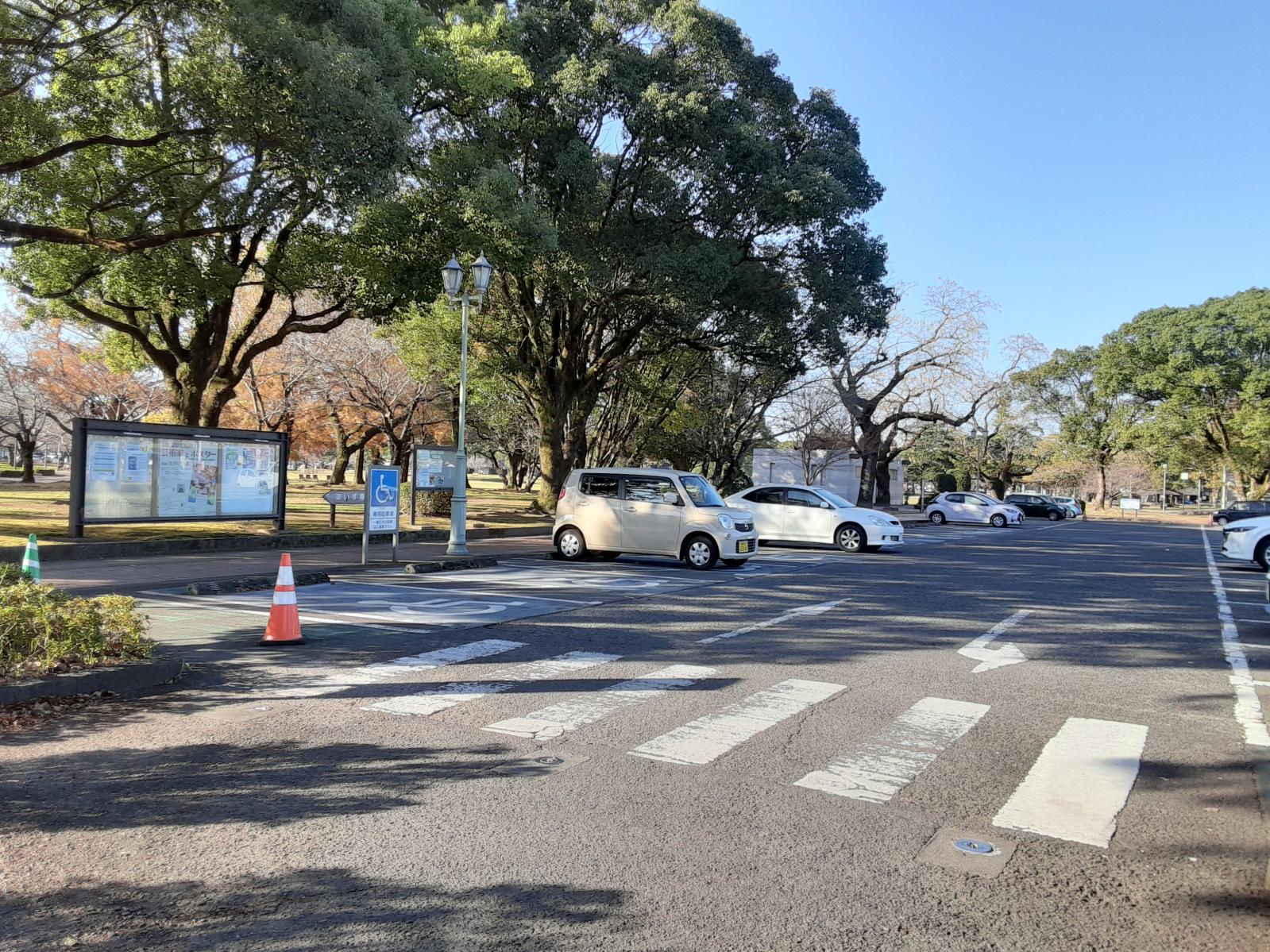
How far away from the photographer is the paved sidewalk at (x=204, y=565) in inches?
473

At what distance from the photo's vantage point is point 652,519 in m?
16.4

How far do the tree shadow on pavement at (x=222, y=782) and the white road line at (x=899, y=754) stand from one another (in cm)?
190

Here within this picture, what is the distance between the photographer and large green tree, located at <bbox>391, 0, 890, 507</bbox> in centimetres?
2080

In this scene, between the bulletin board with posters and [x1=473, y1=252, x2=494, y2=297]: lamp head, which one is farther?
[x1=473, y1=252, x2=494, y2=297]: lamp head

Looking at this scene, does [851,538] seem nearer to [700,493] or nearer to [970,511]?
[700,493]

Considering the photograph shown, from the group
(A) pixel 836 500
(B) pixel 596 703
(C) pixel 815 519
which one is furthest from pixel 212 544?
(A) pixel 836 500

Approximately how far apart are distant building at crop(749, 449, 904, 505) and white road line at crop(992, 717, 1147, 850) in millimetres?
40763

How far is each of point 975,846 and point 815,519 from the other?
59.6 ft

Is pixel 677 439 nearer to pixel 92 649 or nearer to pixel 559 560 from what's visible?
pixel 559 560

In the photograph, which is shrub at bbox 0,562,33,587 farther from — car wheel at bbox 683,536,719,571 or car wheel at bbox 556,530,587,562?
car wheel at bbox 683,536,719,571

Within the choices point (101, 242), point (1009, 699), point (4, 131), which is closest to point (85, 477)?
point (101, 242)

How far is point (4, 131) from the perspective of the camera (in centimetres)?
1337

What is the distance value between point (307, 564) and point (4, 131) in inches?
313

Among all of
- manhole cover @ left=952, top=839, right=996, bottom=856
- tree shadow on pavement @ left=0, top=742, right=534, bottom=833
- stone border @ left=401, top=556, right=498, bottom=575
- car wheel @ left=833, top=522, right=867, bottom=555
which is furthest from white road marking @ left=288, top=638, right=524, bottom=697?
car wheel @ left=833, top=522, right=867, bottom=555
